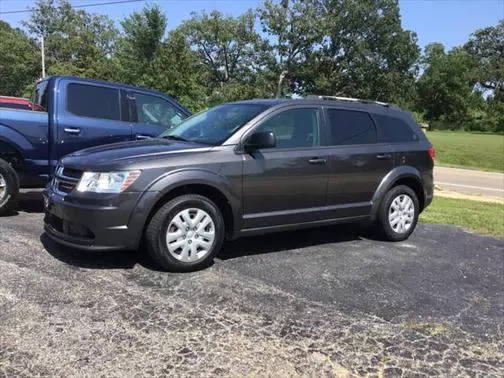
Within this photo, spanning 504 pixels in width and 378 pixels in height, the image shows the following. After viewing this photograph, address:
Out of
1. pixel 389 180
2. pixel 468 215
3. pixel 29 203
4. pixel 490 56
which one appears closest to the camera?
pixel 389 180

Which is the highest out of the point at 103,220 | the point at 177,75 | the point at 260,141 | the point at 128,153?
the point at 177,75

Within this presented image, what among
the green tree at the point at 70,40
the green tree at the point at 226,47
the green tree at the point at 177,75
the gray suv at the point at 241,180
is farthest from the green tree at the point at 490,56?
the gray suv at the point at 241,180

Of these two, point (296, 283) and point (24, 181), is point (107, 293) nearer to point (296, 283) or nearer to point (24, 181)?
point (296, 283)

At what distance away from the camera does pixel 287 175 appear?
230 inches

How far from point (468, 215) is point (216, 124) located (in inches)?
225

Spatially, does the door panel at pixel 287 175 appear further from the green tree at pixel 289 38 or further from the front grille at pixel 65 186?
the green tree at pixel 289 38

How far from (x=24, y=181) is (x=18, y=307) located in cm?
374

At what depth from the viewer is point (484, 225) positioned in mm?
8766

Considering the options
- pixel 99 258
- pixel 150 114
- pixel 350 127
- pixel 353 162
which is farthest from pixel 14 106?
pixel 353 162

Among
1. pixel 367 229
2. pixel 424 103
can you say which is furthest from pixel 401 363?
pixel 424 103

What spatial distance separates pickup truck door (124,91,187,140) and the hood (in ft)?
7.98

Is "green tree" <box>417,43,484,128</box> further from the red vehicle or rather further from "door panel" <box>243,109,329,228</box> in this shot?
"door panel" <box>243,109,329,228</box>

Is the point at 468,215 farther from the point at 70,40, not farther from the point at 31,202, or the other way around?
the point at 70,40

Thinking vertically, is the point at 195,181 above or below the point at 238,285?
above
